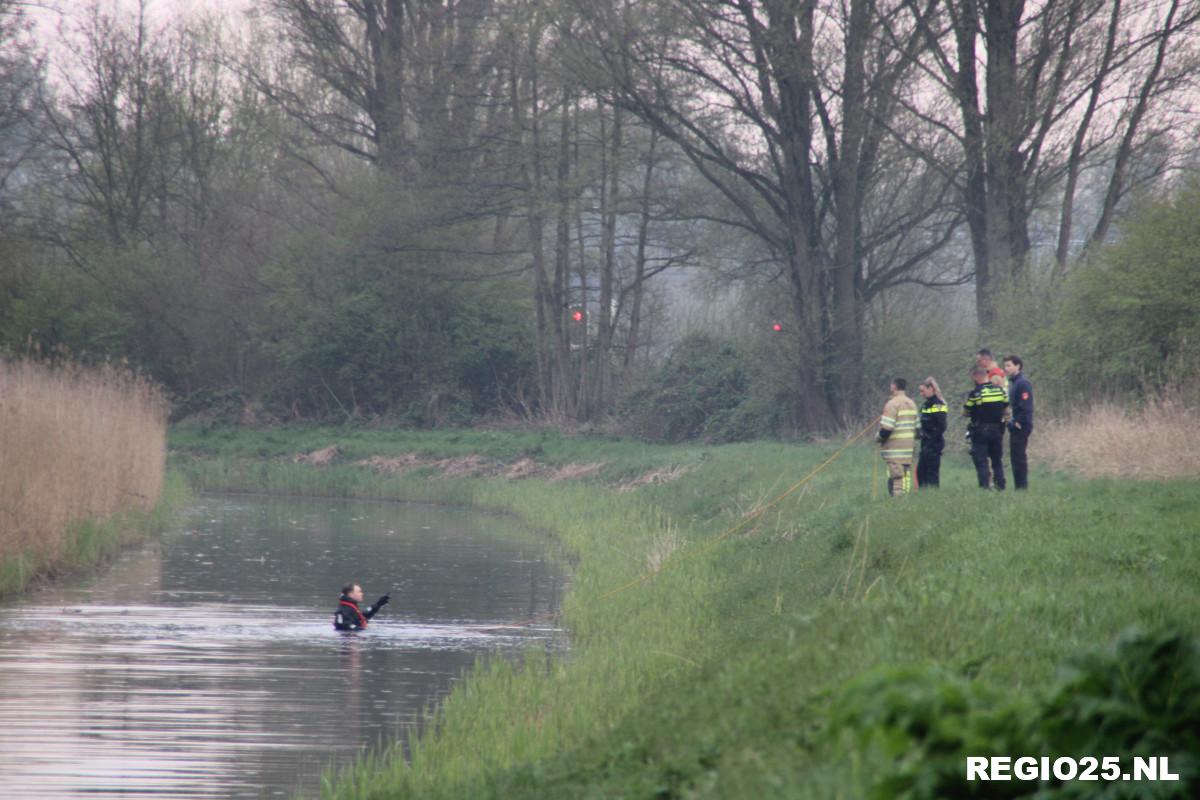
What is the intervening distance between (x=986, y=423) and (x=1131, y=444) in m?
4.23

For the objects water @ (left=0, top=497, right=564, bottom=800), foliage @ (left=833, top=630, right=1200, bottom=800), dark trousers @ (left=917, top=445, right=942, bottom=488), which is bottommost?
water @ (left=0, top=497, right=564, bottom=800)

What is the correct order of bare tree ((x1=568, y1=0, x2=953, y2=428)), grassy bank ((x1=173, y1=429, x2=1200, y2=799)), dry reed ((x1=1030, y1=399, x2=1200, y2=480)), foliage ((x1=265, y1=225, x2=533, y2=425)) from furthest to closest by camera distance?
foliage ((x1=265, y1=225, x2=533, y2=425)) → bare tree ((x1=568, y1=0, x2=953, y2=428)) → dry reed ((x1=1030, y1=399, x2=1200, y2=480)) → grassy bank ((x1=173, y1=429, x2=1200, y2=799))

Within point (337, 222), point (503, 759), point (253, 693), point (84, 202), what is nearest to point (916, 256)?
point (337, 222)

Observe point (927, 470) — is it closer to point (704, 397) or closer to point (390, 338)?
point (704, 397)

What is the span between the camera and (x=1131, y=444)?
21.5m

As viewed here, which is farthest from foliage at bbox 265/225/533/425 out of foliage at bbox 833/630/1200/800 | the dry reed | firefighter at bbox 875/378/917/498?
foliage at bbox 833/630/1200/800

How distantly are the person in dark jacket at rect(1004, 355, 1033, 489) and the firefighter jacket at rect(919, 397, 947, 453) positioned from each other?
870 mm

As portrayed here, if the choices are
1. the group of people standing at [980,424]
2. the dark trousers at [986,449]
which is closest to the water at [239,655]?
the group of people standing at [980,424]

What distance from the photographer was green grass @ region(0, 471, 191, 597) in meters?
18.2

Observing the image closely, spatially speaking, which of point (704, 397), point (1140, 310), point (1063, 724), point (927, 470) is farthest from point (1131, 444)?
point (704, 397)

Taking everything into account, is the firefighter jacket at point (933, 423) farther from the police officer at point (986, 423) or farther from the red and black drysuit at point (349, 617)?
the red and black drysuit at point (349, 617)

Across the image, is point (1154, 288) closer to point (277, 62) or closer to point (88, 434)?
point (88, 434)

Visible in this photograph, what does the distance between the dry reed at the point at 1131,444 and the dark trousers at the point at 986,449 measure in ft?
8.38

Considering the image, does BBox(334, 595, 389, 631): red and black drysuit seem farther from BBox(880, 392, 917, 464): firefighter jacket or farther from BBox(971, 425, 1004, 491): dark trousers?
BBox(971, 425, 1004, 491): dark trousers
